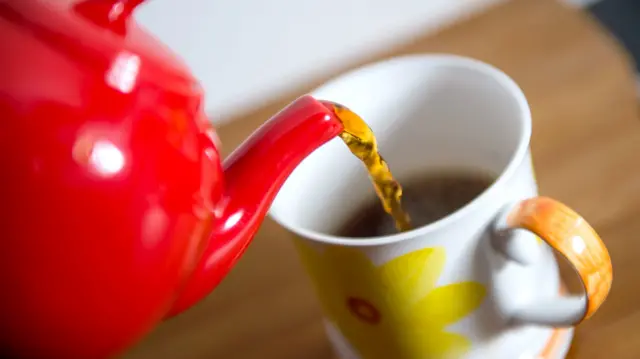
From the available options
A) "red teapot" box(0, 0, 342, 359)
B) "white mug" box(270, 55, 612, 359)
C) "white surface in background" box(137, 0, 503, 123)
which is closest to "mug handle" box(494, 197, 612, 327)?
"white mug" box(270, 55, 612, 359)

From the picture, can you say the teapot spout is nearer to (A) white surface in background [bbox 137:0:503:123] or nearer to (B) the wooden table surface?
(B) the wooden table surface

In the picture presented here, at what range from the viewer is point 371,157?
1.15ft

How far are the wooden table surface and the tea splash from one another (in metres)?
0.09

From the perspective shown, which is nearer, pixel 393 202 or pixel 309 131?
pixel 309 131

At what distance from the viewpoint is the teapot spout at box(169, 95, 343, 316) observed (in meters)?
0.26

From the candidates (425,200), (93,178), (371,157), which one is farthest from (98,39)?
(425,200)

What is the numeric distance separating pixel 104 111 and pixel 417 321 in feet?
0.61

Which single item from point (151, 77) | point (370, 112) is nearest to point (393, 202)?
point (370, 112)

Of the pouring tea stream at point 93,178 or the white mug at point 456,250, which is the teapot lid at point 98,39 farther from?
the white mug at point 456,250

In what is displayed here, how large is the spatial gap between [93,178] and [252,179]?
7 cm

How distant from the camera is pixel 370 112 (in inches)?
17.2

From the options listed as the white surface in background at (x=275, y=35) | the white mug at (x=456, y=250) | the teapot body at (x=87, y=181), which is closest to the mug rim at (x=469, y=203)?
the white mug at (x=456, y=250)

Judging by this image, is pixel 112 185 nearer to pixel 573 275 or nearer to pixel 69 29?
pixel 69 29

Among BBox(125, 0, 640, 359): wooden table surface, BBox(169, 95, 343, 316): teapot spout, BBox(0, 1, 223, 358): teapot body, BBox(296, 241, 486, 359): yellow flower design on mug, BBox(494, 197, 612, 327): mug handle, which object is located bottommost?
BBox(125, 0, 640, 359): wooden table surface
